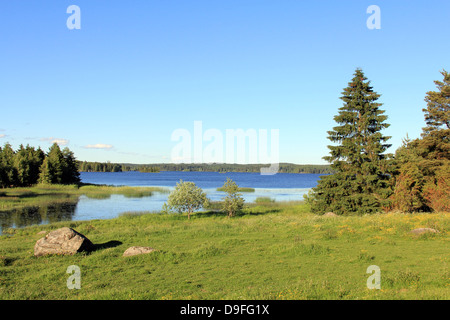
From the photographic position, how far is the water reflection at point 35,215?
3791cm

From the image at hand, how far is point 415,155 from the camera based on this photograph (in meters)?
40.1

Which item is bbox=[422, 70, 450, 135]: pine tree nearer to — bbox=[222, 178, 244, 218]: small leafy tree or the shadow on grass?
bbox=[222, 178, 244, 218]: small leafy tree

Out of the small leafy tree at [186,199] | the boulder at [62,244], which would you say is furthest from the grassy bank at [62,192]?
the boulder at [62,244]

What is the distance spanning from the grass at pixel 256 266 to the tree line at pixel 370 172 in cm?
1203

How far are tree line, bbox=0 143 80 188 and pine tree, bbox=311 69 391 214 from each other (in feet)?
267

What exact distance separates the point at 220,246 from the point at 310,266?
6.33m

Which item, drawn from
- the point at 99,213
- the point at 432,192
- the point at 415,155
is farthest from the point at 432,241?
the point at 99,213

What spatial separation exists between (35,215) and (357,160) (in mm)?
43283

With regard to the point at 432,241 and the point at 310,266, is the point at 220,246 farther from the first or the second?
the point at 432,241

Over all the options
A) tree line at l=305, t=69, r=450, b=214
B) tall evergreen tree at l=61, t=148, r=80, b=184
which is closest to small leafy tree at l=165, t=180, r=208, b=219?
tree line at l=305, t=69, r=450, b=214

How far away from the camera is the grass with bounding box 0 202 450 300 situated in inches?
417

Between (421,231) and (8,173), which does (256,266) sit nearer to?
(421,231)

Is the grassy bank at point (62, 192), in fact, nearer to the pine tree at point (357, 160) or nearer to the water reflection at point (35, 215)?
the water reflection at point (35, 215)

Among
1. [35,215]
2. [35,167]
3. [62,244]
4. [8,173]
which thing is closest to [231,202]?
[62,244]
